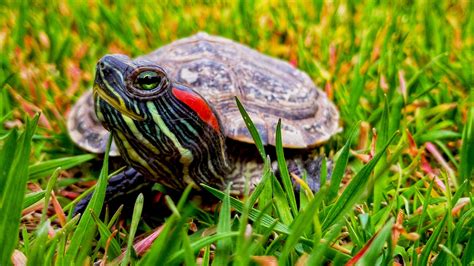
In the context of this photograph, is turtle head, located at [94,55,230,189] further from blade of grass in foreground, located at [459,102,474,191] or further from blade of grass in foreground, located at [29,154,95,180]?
blade of grass in foreground, located at [459,102,474,191]

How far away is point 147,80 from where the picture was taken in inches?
69.9

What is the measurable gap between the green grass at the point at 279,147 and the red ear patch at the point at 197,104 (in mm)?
331

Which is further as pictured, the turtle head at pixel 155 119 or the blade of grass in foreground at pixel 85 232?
the turtle head at pixel 155 119

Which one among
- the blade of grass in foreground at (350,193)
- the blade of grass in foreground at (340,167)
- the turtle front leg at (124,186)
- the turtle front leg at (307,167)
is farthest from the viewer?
the turtle front leg at (307,167)

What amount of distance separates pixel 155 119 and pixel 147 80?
133mm

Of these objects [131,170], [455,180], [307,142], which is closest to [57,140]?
[131,170]

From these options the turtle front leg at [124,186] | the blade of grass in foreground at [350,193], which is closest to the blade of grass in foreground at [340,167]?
the blade of grass in foreground at [350,193]

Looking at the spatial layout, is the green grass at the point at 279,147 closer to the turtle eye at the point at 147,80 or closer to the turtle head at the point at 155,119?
the turtle head at the point at 155,119

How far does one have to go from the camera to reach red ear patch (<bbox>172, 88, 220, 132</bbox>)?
1.83 meters

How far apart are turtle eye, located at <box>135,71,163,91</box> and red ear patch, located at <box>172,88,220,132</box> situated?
0.24 feet

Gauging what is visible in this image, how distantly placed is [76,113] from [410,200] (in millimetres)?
1574

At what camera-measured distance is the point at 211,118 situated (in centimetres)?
193

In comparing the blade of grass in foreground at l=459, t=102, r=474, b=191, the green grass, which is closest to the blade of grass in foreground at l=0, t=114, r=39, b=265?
the green grass

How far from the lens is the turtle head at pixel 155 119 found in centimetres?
175
